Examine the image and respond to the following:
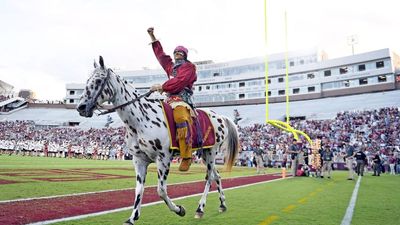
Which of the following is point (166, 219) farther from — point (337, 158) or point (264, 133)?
point (264, 133)

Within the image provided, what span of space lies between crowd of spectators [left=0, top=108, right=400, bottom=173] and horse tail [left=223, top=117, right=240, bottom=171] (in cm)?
1913

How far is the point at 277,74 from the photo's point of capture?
7019 centimetres

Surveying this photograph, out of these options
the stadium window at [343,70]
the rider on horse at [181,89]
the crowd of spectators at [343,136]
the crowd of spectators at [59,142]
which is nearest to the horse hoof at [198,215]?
the rider on horse at [181,89]

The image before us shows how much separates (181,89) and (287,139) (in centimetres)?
3361

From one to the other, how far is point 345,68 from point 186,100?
62.4 metres

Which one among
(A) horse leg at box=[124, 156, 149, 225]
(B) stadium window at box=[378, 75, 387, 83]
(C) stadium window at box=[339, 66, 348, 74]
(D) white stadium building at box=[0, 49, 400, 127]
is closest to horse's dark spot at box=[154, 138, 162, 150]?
(A) horse leg at box=[124, 156, 149, 225]

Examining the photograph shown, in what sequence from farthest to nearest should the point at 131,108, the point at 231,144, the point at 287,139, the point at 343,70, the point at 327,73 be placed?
the point at 327,73 < the point at 343,70 < the point at 287,139 < the point at 231,144 < the point at 131,108

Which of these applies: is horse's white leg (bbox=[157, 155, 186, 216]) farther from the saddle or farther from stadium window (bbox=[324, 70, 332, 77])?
stadium window (bbox=[324, 70, 332, 77])

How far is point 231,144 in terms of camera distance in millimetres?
7496

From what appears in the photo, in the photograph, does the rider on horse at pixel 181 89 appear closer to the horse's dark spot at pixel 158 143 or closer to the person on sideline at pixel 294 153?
the horse's dark spot at pixel 158 143

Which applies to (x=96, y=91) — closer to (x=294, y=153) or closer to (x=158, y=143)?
(x=158, y=143)

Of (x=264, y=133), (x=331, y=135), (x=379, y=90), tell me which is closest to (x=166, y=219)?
(x=331, y=135)

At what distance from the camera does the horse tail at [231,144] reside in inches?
294

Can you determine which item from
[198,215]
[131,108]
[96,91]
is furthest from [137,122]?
[198,215]
